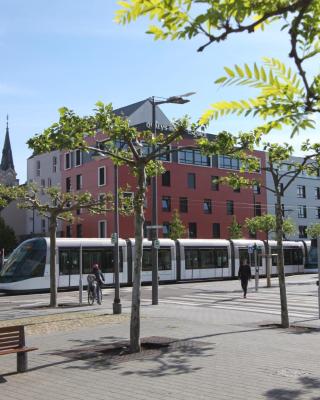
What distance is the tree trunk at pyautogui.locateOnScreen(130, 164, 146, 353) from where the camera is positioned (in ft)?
34.7

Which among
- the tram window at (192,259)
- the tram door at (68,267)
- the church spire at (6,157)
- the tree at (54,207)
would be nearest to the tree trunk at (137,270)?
the tree at (54,207)

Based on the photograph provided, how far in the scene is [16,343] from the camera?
28.8 ft

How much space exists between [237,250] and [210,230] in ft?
76.3

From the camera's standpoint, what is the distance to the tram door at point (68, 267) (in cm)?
3148

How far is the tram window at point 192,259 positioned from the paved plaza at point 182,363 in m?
21.4

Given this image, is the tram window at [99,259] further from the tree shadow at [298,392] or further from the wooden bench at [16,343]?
the tree shadow at [298,392]

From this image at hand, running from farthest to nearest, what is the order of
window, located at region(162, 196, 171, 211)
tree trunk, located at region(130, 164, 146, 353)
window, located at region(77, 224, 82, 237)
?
window, located at region(77, 224, 82, 237) → window, located at region(162, 196, 171, 211) → tree trunk, located at region(130, 164, 146, 353)

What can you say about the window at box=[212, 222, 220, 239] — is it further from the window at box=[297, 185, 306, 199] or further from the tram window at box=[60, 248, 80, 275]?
the tram window at box=[60, 248, 80, 275]

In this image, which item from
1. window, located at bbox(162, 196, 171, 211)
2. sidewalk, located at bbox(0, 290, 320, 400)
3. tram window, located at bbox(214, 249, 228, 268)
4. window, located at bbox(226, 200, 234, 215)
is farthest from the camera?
window, located at bbox(226, 200, 234, 215)

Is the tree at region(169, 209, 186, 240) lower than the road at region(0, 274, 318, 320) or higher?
higher

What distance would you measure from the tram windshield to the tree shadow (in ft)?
78.8

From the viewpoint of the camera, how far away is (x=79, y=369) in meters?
8.97

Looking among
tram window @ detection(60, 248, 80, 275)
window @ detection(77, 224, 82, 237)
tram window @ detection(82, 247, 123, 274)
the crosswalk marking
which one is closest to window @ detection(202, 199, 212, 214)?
window @ detection(77, 224, 82, 237)

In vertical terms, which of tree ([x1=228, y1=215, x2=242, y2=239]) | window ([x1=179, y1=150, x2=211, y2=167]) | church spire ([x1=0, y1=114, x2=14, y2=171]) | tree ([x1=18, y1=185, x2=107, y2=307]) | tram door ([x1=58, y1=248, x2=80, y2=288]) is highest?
church spire ([x1=0, y1=114, x2=14, y2=171])
